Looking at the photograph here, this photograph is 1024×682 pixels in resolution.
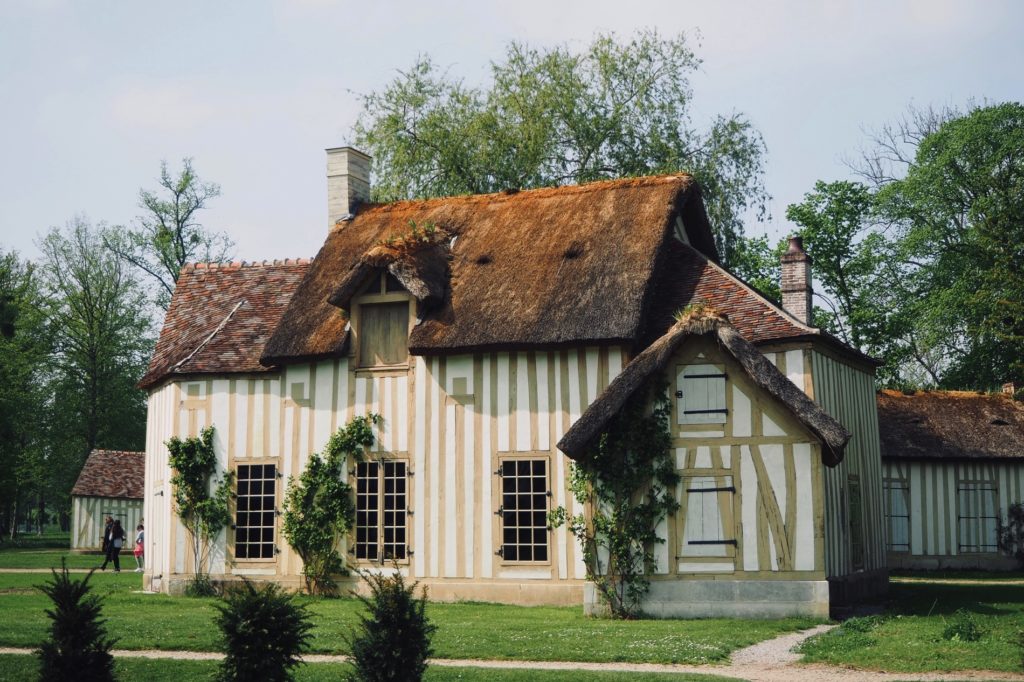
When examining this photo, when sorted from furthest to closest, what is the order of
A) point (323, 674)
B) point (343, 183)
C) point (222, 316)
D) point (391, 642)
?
point (343, 183)
point (222, 316)
point (323, 674)
point (391, 642)

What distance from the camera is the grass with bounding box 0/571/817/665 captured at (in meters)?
14.1

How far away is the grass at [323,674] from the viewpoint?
12023 millimetres

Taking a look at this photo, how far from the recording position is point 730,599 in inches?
711

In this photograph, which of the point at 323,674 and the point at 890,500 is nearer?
the point at 323,674

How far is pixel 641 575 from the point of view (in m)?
18.5

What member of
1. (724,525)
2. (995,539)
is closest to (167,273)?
(995,539)

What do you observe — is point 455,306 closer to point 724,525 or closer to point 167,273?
point 724,525

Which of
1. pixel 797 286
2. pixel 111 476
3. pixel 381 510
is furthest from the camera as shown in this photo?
pixel 111 476

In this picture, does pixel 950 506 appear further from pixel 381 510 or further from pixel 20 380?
pixel 20 380

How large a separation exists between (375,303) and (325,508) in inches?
151

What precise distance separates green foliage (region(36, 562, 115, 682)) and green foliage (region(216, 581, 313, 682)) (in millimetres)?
1081

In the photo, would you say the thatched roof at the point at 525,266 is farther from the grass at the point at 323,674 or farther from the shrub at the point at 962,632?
the grass at the point at 323,674

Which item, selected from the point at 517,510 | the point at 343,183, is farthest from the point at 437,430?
the point at 343,183

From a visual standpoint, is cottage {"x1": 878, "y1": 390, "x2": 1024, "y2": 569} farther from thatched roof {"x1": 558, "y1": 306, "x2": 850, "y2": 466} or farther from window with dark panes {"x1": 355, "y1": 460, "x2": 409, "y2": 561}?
window with dark panes {"x1": 355, "y1": 460, "x2": 409, "y2": 561}
